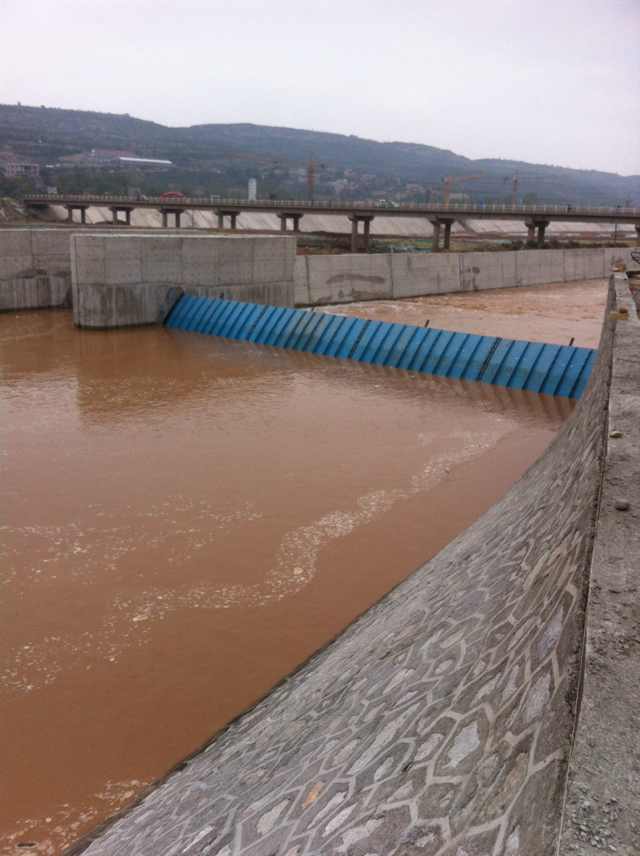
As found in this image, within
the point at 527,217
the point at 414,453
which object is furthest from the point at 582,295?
the point at 414,453

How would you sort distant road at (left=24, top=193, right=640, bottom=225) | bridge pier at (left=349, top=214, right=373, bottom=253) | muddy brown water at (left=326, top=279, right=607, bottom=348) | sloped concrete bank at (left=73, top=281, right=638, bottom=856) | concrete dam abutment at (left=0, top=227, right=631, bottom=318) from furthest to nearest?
bridge pier at (left=349, top=214, right=373, bottom=253) → distant road at (left=24, top=193, right=640, bottom=225) → muddy brown water at (left=326, top=279, right=607, bottom=348) → concrete dam abutment at (left=0, top=227, right=631, bottom=318) → sloped concrete bank at (left=73, top=281, right=638, bottom=856)

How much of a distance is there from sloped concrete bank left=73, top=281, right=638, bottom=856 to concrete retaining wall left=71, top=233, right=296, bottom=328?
22.8 m

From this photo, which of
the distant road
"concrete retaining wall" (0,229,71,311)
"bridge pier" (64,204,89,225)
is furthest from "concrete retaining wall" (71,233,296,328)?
"bridge pier" (64,204,89,225)

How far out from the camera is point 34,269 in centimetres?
3147

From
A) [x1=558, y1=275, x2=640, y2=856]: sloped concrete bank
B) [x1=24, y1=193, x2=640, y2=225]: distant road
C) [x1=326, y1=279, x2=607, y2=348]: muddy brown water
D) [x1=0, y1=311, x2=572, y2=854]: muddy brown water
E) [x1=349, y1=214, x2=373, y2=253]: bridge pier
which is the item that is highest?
[x1=24, y1=193, x2=640, y2=225]: distant road

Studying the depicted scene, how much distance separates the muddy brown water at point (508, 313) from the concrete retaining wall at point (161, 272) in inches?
193

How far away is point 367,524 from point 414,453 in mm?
3819

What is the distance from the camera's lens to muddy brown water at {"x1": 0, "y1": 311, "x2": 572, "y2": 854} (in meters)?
7.09

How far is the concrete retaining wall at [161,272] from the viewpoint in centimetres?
2748

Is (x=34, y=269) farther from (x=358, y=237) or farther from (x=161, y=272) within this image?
(x=358, y=237)

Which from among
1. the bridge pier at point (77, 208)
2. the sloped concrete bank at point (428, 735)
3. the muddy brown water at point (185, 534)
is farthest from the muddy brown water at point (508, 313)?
the bridge pier at point (77, 208)

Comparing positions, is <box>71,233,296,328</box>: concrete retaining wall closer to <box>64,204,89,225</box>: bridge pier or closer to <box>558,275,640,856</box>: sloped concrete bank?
<box>558,275,640,856</box>: sloped concrete bank

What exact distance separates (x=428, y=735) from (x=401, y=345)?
2032cm

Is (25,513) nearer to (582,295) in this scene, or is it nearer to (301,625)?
(301,625)
